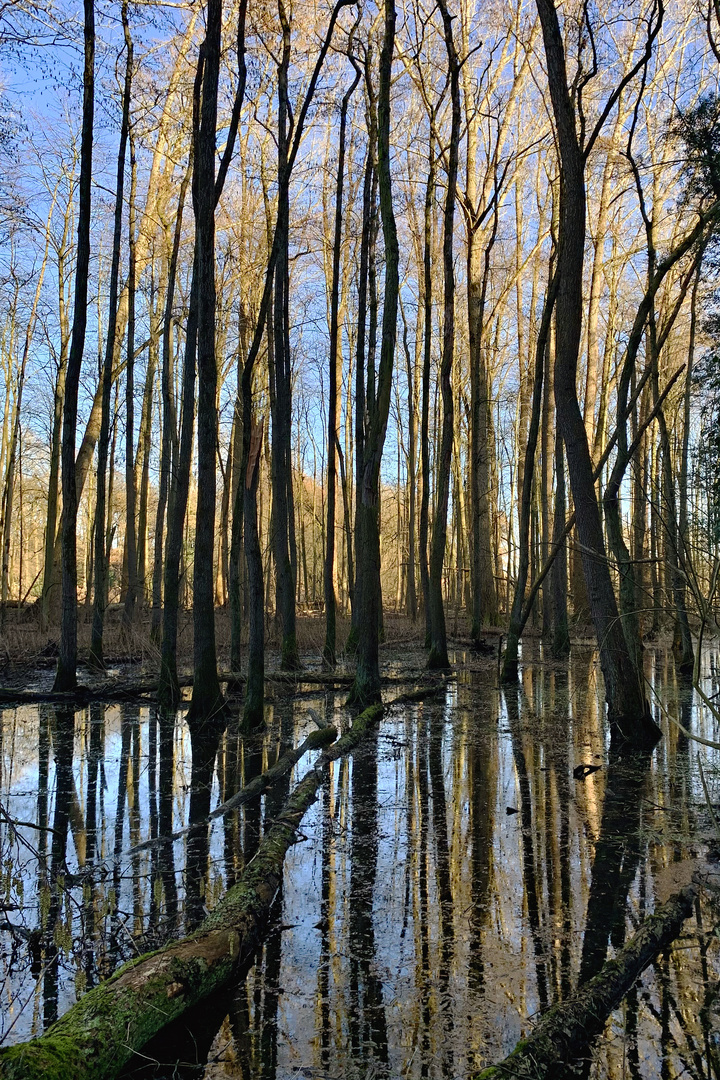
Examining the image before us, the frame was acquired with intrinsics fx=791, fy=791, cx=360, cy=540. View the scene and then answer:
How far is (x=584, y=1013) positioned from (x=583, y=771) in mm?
3999

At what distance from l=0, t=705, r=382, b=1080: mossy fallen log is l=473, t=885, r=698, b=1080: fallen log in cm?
106

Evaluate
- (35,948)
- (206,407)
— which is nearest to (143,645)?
(206,407)

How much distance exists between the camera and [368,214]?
13711 millimetres

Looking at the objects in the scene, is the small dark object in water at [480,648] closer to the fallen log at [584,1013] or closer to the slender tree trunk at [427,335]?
the slender tree trunk at [427,335]

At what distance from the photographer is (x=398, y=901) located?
3.77m

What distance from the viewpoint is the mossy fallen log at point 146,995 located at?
217 cm

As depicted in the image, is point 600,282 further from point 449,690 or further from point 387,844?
point 387,844

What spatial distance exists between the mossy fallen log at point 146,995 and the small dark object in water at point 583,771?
128 inches

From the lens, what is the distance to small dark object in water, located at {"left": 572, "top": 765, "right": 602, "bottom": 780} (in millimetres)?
6316

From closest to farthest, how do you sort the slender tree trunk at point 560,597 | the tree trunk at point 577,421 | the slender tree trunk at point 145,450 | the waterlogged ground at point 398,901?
the waterlogged ground at point 398,901 < the tree trunk at point 577,421 < the slender tree trunk at point 560,597 < the slender tree trunk at point 145,450

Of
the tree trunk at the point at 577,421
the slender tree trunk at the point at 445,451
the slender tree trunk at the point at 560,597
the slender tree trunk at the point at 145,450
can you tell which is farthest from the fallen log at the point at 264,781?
the slender tree trunk at the point at 145,450

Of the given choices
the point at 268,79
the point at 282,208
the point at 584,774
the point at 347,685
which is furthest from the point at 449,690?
the point at 268,79

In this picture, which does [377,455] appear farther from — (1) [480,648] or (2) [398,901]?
(1) [480,648]

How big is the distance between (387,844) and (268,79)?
517 inches
